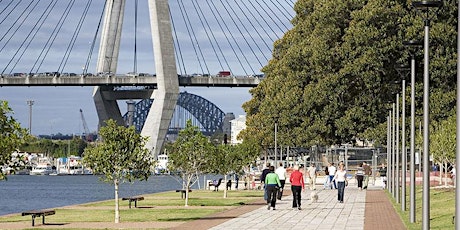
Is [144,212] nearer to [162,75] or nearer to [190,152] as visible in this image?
[190,152]

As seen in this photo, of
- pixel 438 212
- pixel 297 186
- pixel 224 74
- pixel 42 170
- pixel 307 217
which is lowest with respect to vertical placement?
pixel 42 170

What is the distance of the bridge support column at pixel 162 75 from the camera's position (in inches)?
3839

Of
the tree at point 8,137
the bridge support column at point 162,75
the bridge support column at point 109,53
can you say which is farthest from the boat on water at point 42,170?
the tree at point 8,137

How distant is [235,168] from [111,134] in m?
24.2

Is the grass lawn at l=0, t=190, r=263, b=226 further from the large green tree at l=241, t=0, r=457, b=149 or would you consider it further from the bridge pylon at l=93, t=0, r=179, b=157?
the bridge pylon at l=93, t=0, r=179, b=157

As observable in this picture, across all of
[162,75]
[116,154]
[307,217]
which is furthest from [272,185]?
[162,75]

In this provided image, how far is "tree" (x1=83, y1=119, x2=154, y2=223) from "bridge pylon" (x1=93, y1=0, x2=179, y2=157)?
62323mm

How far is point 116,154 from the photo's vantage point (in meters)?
34.6

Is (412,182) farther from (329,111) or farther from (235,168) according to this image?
(329,111)

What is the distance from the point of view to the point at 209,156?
156 ft

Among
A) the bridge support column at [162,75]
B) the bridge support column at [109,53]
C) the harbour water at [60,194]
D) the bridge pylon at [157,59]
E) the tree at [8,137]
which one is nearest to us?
the tree at [8,137]

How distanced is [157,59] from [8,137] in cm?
7842

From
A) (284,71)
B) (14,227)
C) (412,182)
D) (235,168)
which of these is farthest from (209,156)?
(284,71)

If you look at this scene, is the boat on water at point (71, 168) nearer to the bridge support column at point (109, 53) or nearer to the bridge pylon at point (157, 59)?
the bridge support column at point (109, 53)
